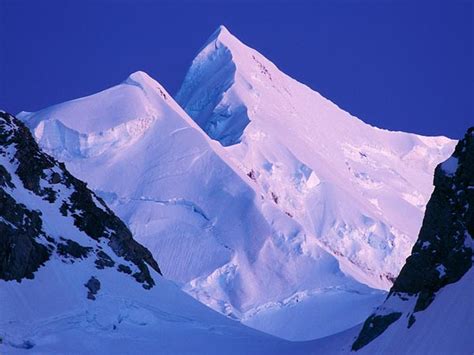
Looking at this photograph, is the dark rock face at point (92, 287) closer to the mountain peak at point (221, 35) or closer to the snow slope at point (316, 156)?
the snow slope at point (316, 156)

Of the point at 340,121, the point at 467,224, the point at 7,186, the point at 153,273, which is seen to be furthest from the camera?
the point at 340,121

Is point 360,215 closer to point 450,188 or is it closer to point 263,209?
point 263,209

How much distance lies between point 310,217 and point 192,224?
2177 cm

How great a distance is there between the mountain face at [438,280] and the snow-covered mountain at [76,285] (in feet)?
36.8

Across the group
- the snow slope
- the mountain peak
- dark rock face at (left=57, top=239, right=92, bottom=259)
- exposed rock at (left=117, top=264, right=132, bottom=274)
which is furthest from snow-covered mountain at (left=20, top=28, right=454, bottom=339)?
dark rock face at (left=57, top=239, right=92, bottom=259)

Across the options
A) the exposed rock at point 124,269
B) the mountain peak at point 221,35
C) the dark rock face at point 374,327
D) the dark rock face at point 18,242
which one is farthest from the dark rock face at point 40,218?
the mountain peak at point 221,35

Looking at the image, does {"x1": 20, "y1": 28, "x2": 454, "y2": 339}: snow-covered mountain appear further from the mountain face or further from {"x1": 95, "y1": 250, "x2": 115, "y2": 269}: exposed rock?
the mountain face

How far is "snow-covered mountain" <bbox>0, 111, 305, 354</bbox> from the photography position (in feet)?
200

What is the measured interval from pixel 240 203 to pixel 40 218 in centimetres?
6066

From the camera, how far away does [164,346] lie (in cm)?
6309

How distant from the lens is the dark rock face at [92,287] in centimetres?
6656

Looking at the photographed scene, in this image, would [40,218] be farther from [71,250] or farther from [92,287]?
[92,287]

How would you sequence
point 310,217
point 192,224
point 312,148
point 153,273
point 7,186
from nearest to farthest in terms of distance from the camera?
1. point 7,186
2. point 153,273
3. point 192,224
4. point 310,217
5. point 312,148

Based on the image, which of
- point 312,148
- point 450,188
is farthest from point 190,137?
point 450,188
